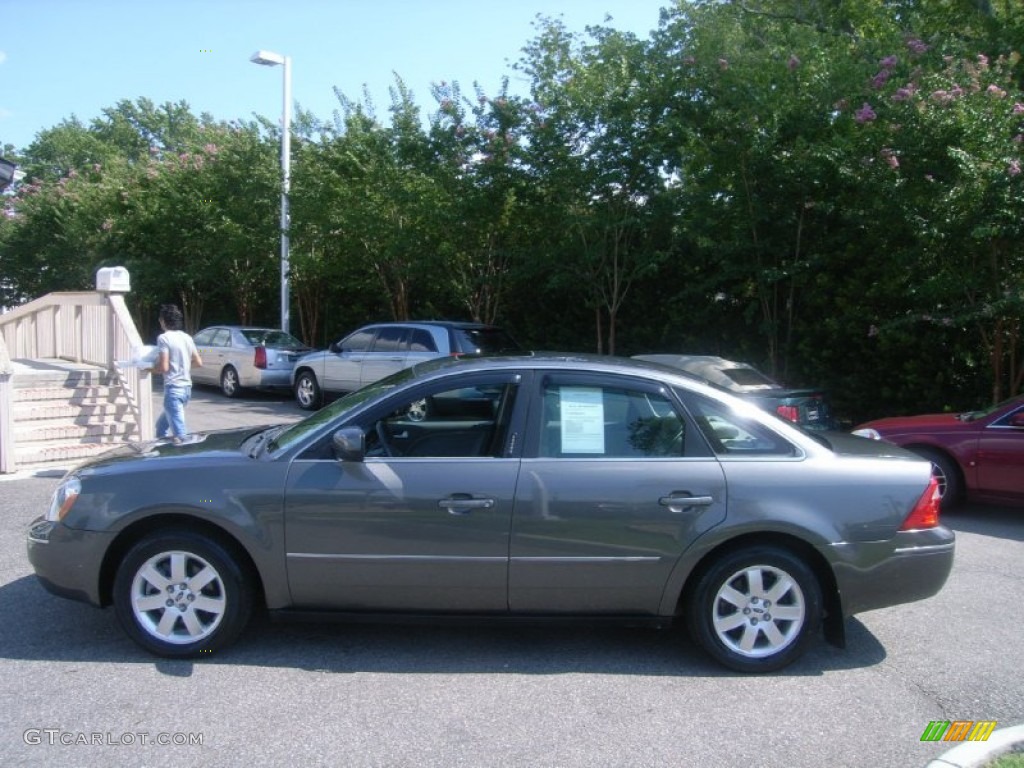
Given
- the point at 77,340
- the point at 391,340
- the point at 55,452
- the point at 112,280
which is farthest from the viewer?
the point at 391,340

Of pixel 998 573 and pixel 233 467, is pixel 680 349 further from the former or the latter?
pixel 233 467

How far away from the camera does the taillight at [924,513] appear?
15.0 feet

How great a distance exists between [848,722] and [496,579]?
5.80ft

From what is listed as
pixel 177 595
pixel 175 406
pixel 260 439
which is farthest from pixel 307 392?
pixel 177 595

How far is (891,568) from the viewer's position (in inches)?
179

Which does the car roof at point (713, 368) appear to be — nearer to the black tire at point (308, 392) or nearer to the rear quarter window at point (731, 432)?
the rear quarter window at point (731, 432)

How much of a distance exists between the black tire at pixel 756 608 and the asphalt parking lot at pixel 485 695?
146mm

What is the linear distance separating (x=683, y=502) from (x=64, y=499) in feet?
10.6

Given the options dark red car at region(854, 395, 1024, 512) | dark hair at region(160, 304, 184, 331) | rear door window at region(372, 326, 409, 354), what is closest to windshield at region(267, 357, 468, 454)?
dark hair at region(160, 304, 184, 331)

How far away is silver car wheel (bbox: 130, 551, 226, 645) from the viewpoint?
4.56 metres

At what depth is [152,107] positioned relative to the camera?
184ft

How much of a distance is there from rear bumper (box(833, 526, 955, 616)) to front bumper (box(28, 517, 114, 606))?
3.76 m

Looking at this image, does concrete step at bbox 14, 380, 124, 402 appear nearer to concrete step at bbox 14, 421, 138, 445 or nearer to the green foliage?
concrete step at bbox 14, 421, 138, 445

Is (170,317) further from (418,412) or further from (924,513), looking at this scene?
(924,513)
